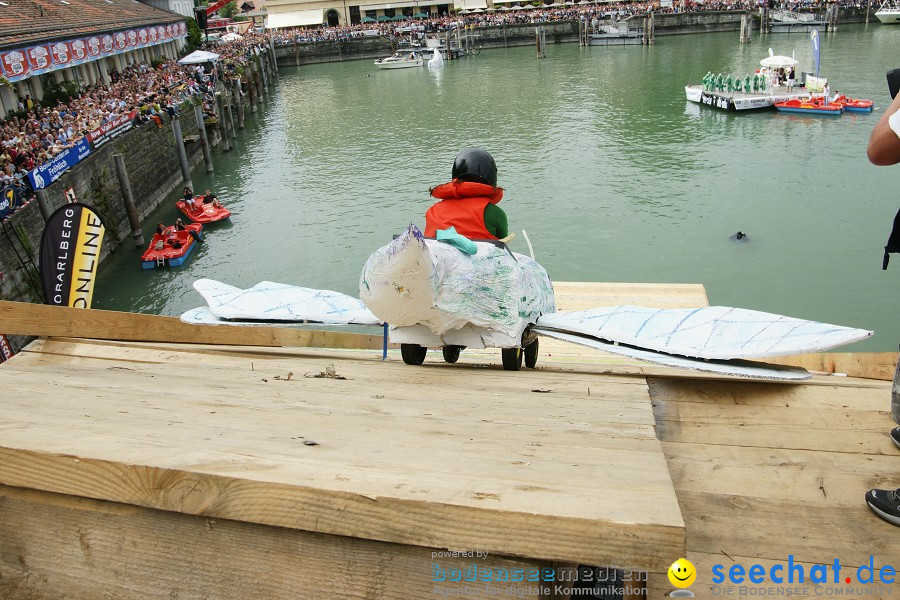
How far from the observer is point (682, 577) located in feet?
4.92

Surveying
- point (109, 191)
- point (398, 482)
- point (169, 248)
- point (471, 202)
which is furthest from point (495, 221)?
point (109, 191)

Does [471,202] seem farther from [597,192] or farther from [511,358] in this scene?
[597,192]

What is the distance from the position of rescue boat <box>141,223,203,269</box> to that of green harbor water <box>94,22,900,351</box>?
242 millimetres

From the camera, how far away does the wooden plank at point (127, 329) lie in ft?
10.2

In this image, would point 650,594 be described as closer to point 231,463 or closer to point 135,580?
point 231,463

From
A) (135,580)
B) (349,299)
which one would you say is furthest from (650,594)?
(349,299)

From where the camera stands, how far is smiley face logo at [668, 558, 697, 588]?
1477 millimetres

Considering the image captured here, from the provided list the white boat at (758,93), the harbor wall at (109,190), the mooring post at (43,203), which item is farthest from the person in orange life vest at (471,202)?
the white boat at (758,93)

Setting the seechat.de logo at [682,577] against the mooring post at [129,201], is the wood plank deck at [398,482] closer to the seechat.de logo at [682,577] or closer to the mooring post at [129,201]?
the seechat.de logo at [682,577]

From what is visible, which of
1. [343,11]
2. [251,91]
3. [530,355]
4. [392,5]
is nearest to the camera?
[530,355]

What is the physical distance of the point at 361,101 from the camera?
36.1m

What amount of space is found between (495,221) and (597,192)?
1521 cm

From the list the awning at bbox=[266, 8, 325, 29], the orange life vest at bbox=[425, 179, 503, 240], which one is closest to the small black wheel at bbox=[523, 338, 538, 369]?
the orange life vest at bbox=[425, 179, 503, 240]

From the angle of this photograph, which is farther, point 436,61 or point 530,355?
point 436,61
